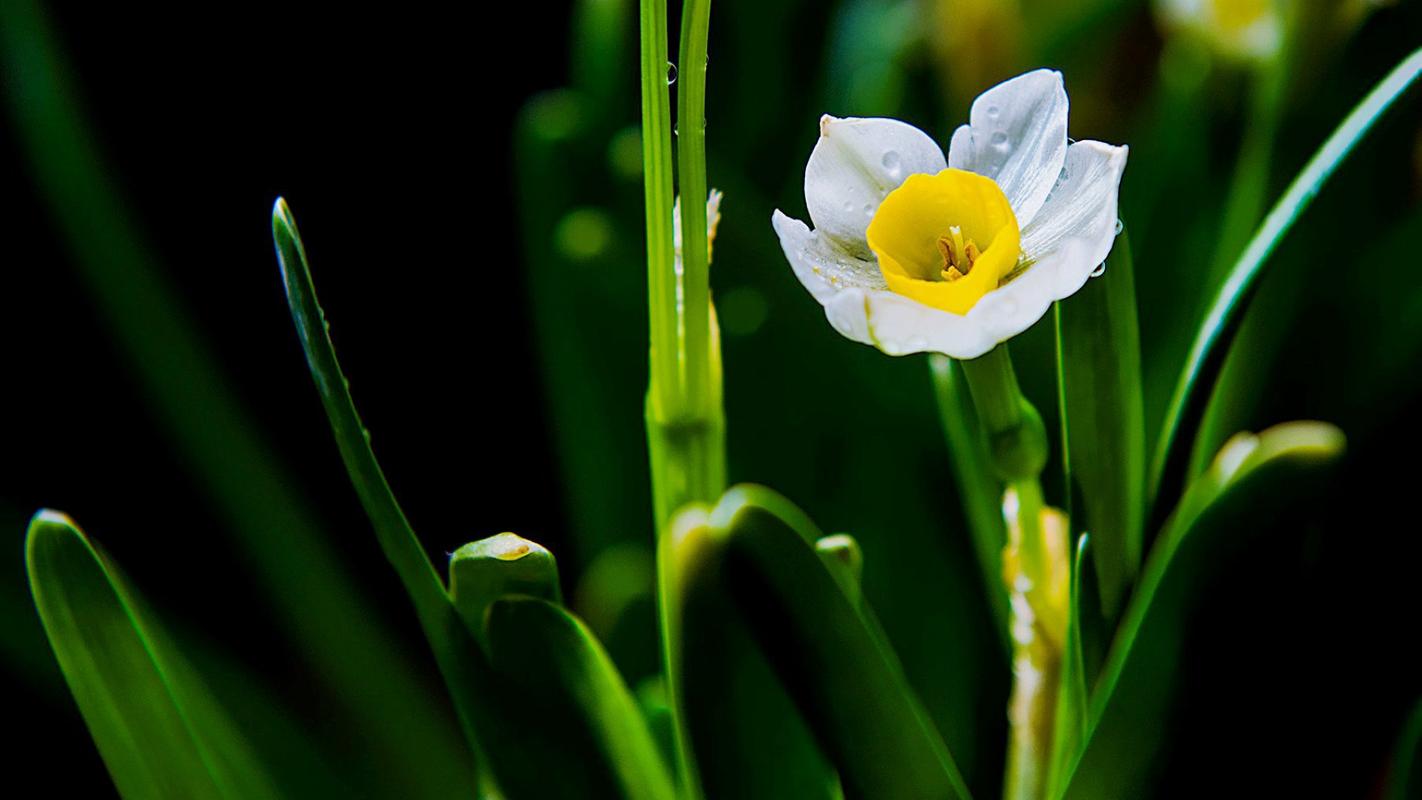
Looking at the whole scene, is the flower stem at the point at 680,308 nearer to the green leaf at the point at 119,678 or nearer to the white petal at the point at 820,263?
the white petal at the point at 820,263

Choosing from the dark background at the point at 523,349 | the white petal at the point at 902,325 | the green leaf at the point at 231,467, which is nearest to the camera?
the white petal at the point at 902,325

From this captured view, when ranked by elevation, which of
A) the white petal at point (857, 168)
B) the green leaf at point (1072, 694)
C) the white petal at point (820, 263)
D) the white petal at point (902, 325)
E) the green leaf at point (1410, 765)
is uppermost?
the white petal at point (857, 168)

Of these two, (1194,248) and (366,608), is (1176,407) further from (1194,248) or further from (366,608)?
(366,608)

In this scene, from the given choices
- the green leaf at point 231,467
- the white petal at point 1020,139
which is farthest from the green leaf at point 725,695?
the green leaf at point 231,467

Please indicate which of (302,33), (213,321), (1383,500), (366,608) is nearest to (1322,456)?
(1383,500)

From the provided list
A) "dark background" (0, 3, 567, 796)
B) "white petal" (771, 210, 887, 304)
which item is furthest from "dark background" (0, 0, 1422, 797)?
"white petal" (771, 210, 887, 304)

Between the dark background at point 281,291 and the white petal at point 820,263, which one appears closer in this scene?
the white petal at point 820,263

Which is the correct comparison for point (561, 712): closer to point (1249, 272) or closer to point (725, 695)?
point (725, 695)

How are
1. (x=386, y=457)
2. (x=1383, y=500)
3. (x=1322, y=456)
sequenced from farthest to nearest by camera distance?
(x=386, y=457) < (x=1383, y=500) < (x=1322, y=456)
